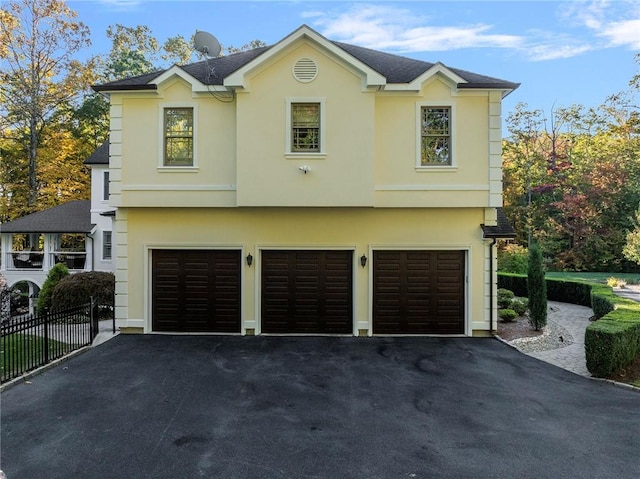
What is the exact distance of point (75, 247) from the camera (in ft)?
80.5

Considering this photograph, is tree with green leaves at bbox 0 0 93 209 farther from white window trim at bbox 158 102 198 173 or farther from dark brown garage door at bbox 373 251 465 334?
dark brown garage door at bbox 373 251 465 334

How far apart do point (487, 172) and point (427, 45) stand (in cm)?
731

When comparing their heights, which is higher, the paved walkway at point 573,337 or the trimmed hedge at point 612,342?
the trimmed hedge at point 612,342

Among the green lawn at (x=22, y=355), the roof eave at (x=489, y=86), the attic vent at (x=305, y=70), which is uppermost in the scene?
the attic vent at (x=305, y=70)

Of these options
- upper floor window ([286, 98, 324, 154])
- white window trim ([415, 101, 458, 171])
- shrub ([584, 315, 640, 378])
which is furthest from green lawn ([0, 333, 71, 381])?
shrub ([584, 315, 640, 378])

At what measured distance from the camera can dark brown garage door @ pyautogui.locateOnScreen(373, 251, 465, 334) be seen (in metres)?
9.94

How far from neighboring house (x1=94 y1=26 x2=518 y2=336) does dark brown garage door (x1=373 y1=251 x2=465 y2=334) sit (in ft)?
0.09

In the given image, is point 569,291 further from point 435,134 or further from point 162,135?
point 162,135

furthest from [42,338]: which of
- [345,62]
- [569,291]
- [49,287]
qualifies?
[569,291]

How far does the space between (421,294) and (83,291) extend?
38.0 ft

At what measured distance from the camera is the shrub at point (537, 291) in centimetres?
1032

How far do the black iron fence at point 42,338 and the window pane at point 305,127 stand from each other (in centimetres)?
670

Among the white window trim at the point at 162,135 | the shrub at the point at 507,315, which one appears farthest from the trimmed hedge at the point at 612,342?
the white window trim at the point at 162,135

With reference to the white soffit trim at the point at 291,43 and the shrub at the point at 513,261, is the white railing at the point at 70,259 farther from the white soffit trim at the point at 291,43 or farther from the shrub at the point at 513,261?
the shrub at the point at 513,261
